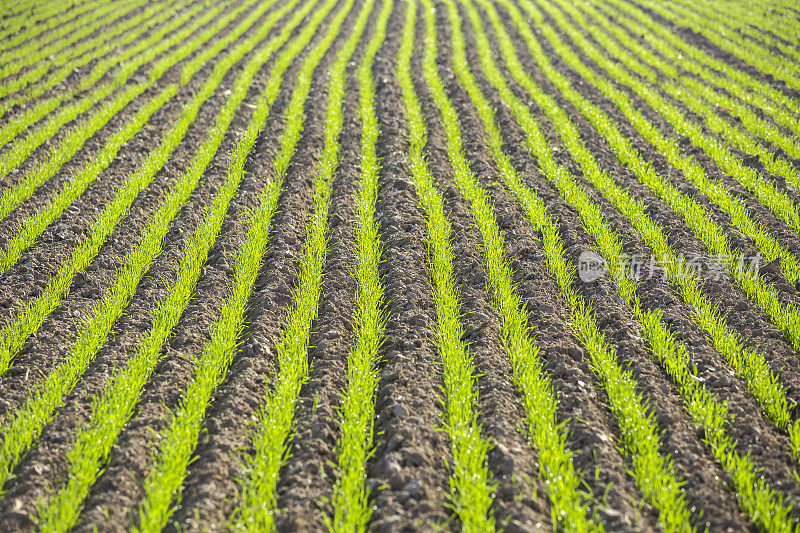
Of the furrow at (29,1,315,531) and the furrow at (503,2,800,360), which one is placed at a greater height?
the furrow at (29,1,315,531)

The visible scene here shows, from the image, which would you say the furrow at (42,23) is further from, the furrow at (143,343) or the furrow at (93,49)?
the furrow at (143,343)

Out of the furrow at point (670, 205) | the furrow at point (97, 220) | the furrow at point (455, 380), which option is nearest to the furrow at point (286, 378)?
the furrow at point (455, 380)

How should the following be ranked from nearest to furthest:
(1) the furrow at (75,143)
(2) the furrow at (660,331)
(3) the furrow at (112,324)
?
(2) the furrow at (660,331), (3) the furrow at (112,324), (1) the furrow at (75,143)

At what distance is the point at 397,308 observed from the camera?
187 inches

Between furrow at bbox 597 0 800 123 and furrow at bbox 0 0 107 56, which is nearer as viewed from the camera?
furrow at bbox 597 0 800 123

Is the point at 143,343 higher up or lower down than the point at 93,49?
lower down

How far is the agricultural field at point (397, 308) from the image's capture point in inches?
123

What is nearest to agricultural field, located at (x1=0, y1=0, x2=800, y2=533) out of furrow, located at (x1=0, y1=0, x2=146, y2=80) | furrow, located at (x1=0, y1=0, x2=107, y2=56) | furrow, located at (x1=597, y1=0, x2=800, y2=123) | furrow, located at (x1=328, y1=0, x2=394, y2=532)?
furrow, located at (x1=328, y1=0, x2=394, y2=532)

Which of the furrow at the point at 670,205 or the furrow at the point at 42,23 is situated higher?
the furrow at the point at 42,23

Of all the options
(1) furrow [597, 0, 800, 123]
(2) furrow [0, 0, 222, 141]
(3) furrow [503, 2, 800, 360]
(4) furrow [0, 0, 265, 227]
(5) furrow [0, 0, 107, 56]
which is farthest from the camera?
(5) furrow [0, 0, 107, 56]

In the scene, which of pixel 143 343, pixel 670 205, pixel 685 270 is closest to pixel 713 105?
pixel 670 205

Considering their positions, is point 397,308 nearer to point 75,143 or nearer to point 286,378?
point 286,378

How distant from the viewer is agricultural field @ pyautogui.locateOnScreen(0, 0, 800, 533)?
3133mm

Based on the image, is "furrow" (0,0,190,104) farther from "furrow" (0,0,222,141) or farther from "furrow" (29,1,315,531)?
"furrow" (29,1,315,531)
